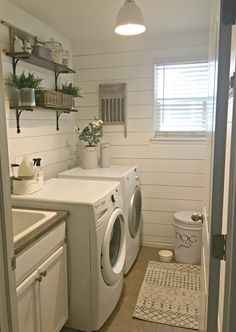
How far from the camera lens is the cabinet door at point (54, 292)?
168 cm

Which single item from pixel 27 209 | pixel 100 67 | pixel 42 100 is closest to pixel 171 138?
pixel 100 67

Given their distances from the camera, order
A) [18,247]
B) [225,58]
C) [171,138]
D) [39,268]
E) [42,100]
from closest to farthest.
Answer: [225,58]
[18,247]
[39,268]
[42,100]
[171,138]

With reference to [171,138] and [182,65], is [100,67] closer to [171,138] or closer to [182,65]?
[182,65]

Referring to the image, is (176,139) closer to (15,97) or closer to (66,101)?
(66,101)

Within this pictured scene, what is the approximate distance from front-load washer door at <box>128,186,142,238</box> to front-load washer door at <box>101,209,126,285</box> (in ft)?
1.11

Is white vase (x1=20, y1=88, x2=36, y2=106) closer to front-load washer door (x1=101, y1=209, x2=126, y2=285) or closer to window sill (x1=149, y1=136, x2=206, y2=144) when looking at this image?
front-load washer door (x1=101, y1=209, x2=126, y2=285)

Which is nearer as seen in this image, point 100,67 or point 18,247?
point 18,247

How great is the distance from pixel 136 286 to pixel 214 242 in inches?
75.4

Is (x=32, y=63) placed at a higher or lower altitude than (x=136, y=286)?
higher

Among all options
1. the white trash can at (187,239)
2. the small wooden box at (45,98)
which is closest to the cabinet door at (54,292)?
the small wooden box at (45,98)

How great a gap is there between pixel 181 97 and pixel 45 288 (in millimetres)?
2357

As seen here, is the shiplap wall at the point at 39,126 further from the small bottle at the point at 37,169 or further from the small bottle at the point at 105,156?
the small bottle at the point at 105,156

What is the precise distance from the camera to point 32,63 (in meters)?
2.54

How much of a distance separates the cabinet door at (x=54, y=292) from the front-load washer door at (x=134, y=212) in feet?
3.21
